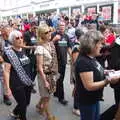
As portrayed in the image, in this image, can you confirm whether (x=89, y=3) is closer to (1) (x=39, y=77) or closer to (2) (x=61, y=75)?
(2) (x=61, y=75)

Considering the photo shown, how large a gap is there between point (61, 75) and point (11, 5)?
38592 mm

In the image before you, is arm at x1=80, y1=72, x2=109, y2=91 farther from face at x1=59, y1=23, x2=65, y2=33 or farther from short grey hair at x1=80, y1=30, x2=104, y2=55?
face at x1=59, y1=23, x2=65, y2=33

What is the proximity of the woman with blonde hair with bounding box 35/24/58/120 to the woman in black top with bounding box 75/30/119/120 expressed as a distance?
168 centimetres

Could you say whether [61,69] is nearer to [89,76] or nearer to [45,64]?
[45,64]

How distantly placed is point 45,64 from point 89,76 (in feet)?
6.57

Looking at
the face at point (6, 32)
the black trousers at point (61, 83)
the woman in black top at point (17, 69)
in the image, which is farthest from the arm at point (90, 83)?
the face at point (6, 32)

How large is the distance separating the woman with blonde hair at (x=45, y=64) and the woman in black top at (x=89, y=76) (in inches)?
66.3

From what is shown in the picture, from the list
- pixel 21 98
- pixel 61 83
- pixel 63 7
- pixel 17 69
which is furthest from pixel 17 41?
pixel 63 7

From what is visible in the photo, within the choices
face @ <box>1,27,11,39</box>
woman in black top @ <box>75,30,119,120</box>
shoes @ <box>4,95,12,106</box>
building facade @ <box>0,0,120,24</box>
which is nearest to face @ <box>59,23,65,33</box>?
face @ <box>1,27,11,39</box>

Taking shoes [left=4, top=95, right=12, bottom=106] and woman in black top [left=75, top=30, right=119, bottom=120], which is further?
shoes [left=4, top=95, right=12, bottom=106]

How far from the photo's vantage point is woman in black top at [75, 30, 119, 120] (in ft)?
13.8

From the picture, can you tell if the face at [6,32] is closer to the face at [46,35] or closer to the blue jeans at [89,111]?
the face at [46,35]

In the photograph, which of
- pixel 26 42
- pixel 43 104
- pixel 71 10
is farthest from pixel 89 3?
pixel 43 104

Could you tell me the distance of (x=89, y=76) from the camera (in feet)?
13.8
